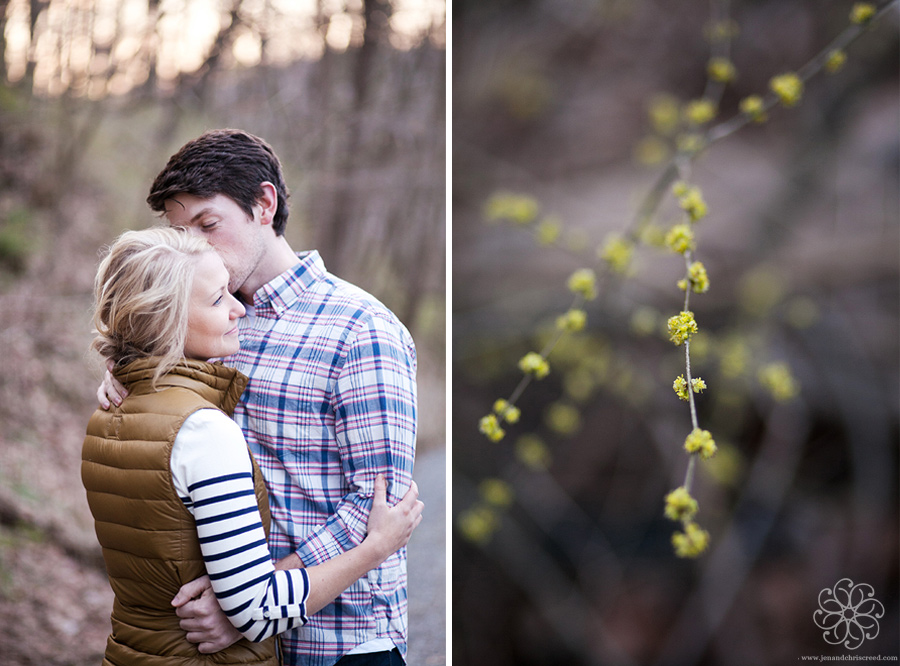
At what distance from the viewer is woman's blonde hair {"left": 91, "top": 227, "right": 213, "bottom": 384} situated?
76cm

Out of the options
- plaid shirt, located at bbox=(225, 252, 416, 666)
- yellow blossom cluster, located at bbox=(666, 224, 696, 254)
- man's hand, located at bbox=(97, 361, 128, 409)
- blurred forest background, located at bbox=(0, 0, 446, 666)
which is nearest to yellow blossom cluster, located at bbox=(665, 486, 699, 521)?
yellow blossom cluster, located at bbox=(666, 224, 696, 254)

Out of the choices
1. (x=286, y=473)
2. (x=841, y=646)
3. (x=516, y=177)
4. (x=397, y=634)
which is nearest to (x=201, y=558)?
(x=286, y=473)

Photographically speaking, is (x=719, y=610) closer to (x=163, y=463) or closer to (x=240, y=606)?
(x=240, y=606)

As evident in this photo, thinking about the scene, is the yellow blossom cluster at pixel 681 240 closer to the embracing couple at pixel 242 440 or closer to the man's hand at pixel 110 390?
the embracing couple at pixel 242 440

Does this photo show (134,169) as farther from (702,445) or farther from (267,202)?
(702,445)

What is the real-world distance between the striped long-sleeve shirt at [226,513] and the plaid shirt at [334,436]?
0.39 ft

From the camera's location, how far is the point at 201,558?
75 centimetres

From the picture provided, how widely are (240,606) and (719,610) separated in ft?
3.45

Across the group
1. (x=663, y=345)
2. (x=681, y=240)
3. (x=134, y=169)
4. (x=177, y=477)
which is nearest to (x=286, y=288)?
(x=177, y=477)

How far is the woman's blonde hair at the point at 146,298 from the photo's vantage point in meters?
0.76

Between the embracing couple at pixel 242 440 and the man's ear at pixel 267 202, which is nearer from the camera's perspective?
the embracing couple at pixel 242 440

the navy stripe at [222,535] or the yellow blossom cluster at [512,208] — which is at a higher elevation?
the yellow blossom cluster at [512,208]

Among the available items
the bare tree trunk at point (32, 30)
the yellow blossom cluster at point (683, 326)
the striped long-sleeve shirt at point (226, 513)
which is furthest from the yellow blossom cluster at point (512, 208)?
the bare tree trunk at point (32, 30)

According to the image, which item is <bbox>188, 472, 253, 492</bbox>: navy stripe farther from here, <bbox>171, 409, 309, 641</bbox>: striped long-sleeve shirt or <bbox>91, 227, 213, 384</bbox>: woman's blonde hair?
<bbox>91, 227, 213, 384</bbox>: woman's blonde hair
